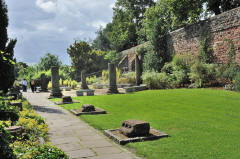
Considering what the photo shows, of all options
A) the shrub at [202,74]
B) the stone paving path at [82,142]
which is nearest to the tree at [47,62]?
the shrub at [202,74]

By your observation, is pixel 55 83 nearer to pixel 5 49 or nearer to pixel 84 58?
pixel 5 49

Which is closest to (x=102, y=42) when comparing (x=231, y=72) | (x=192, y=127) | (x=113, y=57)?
(x=113, y=57)

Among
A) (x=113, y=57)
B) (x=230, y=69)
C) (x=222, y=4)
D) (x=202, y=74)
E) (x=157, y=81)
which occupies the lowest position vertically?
(x=157, y=81)

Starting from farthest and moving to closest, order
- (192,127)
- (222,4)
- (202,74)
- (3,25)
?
1. (222,4)
2. (202,74)
3. (3,25)
4. (192,127)

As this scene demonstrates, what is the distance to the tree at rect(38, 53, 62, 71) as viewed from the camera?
116 feet

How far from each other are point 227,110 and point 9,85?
8.38m

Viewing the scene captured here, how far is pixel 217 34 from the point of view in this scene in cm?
1584

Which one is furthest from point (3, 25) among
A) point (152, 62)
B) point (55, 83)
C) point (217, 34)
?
point (152, 62)

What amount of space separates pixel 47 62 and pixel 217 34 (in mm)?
25358

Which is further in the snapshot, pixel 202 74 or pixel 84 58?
pixel 84 58

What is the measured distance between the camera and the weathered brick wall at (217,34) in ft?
47.4

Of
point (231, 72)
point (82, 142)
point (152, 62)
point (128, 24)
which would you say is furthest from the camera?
point (128, 24)

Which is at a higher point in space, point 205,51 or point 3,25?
point 3,25

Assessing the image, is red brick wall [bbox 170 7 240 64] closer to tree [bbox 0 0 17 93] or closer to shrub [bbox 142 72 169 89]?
shrub [bbox 142 72 169 89]
